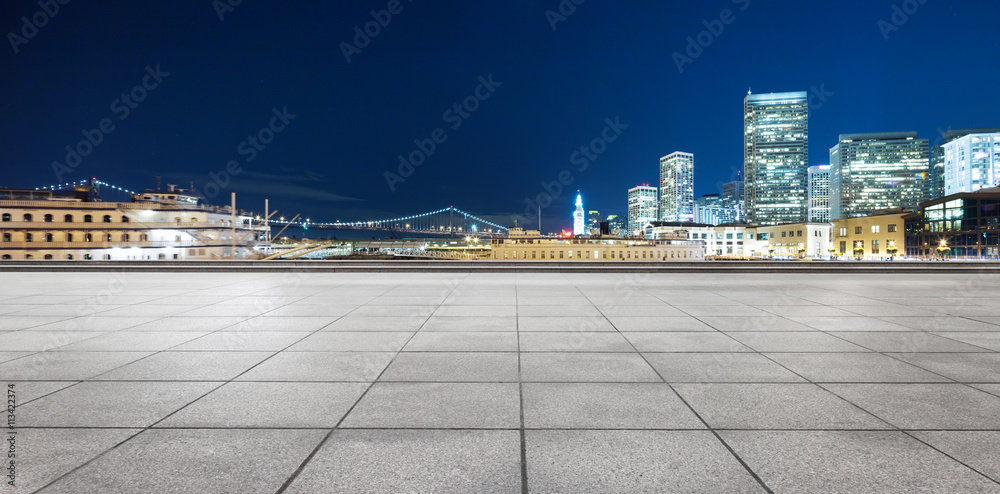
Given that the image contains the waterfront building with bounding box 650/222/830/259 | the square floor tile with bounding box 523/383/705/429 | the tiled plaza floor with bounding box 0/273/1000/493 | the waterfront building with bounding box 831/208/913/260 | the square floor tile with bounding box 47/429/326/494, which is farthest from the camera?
the waterfront building with bounding box 650/222/830/259

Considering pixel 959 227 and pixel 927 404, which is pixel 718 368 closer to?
pixel 927 404

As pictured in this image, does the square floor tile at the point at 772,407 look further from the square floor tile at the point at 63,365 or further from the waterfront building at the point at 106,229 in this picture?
the waterfront building at the point at 106,229

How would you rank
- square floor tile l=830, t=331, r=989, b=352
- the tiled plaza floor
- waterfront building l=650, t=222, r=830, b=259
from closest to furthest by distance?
the tiled plaza floor
square floor tile l=830, t=331, r=989, b=352
waterfront building l=650, t=222, r=830, b=259

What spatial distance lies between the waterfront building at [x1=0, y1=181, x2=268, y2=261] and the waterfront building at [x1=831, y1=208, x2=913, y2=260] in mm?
132598

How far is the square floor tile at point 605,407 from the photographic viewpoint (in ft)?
12.8

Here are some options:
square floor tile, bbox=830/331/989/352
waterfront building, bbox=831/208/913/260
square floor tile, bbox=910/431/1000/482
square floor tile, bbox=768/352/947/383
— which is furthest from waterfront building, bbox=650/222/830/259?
square floor tile, bbox=910/431/1000/482

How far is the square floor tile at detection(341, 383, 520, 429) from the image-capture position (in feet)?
12.9

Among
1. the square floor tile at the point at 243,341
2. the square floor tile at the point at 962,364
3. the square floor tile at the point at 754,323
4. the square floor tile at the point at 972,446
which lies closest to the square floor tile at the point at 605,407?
the square floor tile at the point at 972,446

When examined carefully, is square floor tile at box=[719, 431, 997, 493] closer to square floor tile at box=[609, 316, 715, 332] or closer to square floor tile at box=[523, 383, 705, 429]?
square floor tile at box=[523, 383, 705, 429]

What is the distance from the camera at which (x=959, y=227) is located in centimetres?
9081

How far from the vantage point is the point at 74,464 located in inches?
126

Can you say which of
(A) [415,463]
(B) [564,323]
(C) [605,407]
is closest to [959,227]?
(B) [564,323]

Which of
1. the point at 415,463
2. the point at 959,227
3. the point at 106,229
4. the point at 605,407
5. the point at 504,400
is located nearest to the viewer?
the point at 415,463

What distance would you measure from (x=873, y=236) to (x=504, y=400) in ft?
455
